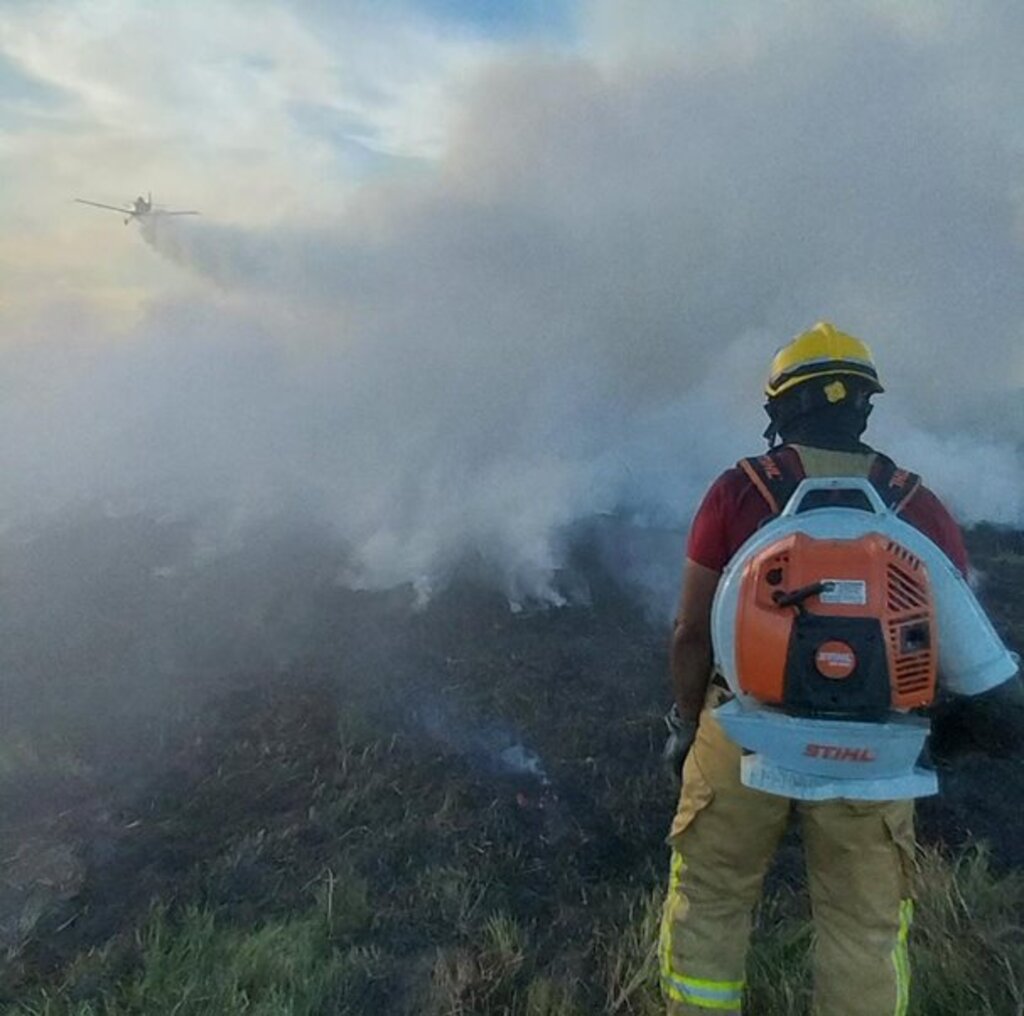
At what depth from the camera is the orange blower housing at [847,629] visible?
2.19 metres

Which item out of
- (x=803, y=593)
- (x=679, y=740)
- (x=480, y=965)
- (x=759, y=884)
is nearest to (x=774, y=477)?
(x=803, y=593)

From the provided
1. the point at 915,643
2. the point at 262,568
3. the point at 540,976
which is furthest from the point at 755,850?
the point at 262,568

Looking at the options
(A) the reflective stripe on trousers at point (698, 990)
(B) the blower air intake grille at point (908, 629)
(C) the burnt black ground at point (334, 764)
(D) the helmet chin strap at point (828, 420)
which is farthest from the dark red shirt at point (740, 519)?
(C) the burnt black ground at point (334, 764)

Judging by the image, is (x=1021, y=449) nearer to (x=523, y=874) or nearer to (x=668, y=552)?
(x=668, y=552)

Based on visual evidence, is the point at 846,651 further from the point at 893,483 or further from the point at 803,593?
the point at 893,483

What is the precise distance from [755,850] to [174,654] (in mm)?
6038

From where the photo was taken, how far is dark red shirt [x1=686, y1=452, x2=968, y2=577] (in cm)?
259

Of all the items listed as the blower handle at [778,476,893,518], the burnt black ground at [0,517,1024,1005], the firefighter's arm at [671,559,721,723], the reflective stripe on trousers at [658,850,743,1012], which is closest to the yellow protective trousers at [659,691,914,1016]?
the reflective stripe on trousers at [658,850,743,1012]

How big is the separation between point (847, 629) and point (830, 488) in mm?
406

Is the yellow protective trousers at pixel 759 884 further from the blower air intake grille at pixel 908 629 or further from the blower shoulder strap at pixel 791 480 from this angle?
the blower shoulder strap at pixel 791 480

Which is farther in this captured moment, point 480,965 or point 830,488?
point 480,965

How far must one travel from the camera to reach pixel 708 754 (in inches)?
107

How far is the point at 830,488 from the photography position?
2418mm

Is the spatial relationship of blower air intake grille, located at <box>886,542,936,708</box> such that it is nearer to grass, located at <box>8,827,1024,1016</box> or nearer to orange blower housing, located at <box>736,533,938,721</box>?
orange blower housing, located at <box>736,533,938,721</box>
